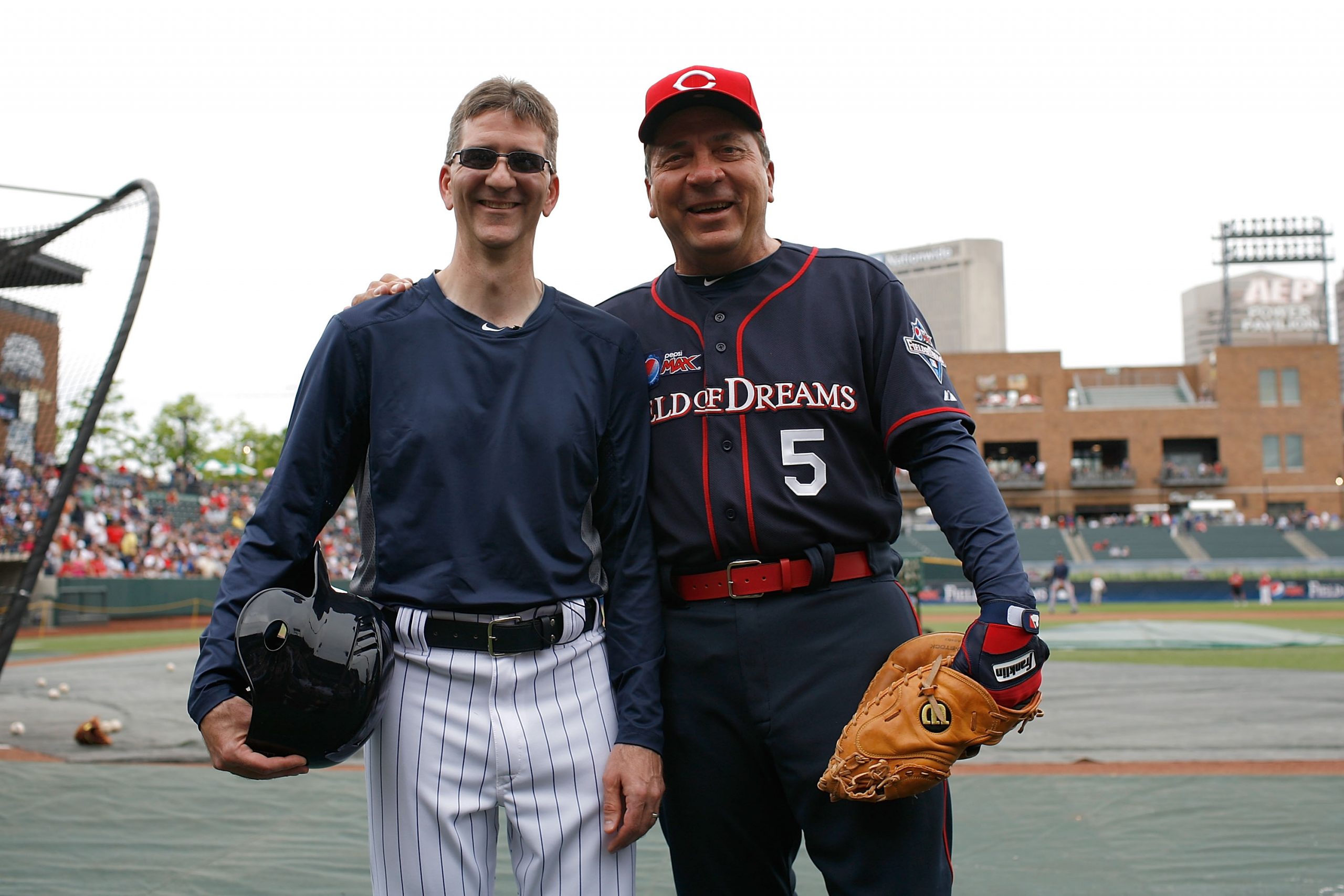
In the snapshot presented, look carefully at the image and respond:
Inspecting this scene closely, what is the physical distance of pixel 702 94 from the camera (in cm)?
225

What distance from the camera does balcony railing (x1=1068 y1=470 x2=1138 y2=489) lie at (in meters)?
49.9

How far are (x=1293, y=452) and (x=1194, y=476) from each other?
5.42 m

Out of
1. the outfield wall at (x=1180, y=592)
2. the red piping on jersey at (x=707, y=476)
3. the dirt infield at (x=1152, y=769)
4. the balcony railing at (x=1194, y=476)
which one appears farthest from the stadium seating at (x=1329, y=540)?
the red piping on jersey at (x=707, y=476)

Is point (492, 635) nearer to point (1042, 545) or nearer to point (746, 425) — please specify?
point (746, 425)

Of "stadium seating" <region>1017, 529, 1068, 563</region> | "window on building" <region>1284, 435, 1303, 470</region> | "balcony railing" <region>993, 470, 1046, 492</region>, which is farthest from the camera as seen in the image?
"balcony railing" <region>993, 470, 1046, 492</region>

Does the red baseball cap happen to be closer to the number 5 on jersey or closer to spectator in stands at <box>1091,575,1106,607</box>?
the number 5 on jersey

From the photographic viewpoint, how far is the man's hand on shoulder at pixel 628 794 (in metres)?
1.92

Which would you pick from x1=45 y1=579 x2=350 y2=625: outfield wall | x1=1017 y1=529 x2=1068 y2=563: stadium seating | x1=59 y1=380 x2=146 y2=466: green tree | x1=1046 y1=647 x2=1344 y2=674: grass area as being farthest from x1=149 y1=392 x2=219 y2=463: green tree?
x1=1046 y1=647 x2=1344 y2=674: grass area

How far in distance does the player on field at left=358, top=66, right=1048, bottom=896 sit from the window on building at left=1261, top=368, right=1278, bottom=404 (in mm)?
56982

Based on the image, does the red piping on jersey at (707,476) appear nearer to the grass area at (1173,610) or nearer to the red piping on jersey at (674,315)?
the red piping on jersey at (674,315)

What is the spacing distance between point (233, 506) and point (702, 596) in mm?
30287

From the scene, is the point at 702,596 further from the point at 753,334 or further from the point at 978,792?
the point at 978,792

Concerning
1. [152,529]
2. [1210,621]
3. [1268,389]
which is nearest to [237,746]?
[1210,621]

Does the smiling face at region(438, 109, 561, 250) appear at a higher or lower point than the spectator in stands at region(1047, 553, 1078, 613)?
higher
